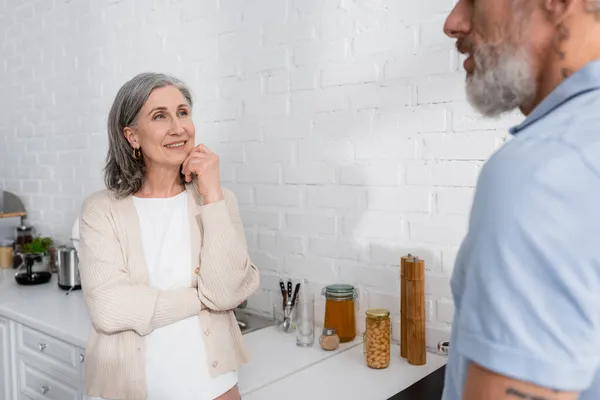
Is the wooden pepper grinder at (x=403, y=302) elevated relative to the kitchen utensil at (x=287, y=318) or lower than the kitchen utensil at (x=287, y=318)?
elevated

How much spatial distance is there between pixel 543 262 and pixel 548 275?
1 centimetres

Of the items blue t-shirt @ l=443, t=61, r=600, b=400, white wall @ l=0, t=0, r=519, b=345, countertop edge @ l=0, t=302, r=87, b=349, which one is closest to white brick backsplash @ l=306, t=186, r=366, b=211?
white wall @ l=0, t=0, r=519, b=345

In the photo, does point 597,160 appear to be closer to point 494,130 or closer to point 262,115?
point 494,130

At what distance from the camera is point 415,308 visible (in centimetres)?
152

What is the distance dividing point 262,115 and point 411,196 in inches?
26.9

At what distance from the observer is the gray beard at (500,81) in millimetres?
564

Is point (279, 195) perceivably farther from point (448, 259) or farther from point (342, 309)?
point (448, 259)

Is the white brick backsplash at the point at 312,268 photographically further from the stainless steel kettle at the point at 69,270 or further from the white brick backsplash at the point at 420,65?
the stainless steel kettle at the point at 69,270

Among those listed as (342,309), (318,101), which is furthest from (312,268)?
(318,101)

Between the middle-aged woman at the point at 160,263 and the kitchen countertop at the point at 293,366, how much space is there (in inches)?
4.9

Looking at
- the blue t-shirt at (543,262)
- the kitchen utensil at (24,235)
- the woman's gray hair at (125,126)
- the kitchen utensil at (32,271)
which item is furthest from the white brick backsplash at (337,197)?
the kitchen utensil at (24,235)

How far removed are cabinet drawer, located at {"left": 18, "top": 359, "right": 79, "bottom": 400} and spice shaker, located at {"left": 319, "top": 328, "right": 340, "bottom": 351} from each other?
34.4 inches

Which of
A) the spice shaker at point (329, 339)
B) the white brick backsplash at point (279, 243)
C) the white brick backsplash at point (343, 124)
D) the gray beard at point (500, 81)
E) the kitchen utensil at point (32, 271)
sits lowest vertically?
the spice shaker at point (329, 339)

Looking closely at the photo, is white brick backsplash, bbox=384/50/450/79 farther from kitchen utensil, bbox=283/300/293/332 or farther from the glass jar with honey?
kitchen utensil, bbox=283/300/293/332
